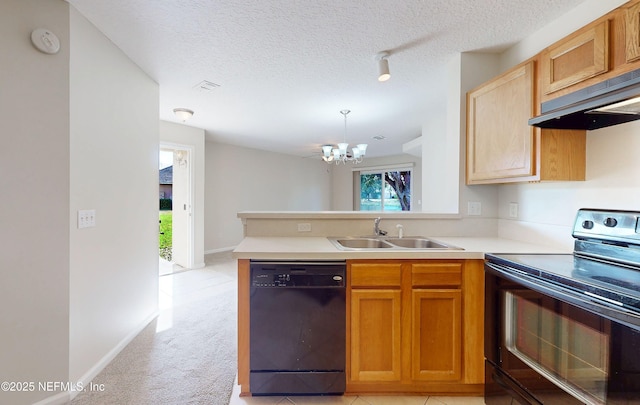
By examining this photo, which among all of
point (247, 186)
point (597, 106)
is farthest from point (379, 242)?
point (247, 186)

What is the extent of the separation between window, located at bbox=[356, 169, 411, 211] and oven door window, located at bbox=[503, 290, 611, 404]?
6091 mm

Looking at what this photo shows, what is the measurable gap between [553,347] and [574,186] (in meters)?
1.01

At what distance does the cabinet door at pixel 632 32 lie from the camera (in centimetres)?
114

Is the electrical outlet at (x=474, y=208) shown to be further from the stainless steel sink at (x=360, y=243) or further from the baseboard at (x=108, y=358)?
the baseboard at (x=108, y=358)

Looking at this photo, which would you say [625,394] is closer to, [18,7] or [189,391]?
[189,391]

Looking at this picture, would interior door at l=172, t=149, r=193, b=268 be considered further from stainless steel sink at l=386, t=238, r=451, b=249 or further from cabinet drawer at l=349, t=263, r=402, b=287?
cabinet drawer at l=349, t=263, r=402, b=287

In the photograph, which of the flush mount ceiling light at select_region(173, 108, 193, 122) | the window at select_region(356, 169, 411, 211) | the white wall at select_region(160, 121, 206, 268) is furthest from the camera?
the window at select_region(356, 169, 411, 211)

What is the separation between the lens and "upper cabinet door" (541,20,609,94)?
4.14ft

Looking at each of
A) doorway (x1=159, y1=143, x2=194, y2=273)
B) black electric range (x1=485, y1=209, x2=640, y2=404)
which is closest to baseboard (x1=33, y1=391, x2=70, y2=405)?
black electric range (x1=485, y1=209, x2=640, y2=404)

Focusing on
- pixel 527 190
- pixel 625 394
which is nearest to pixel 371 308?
pixel 625 394

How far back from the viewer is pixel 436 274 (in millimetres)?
1652

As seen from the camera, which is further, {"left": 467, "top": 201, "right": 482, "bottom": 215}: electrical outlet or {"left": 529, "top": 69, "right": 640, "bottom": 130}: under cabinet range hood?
{"left": 467, "top": 201, "right": 482, "bottom": 215}: electrical outlet

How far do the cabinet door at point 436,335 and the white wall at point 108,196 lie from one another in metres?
2.17

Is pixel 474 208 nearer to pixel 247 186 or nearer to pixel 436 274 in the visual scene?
pixel 436 274
